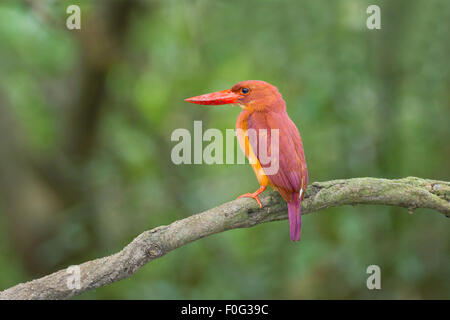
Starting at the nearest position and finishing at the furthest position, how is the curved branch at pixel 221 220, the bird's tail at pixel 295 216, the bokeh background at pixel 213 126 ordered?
the curved branch at pixel 221 220
the bird's tail at pixel 295 216
the bokeh background at pixel 213 126

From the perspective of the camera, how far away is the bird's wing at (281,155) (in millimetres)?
1914

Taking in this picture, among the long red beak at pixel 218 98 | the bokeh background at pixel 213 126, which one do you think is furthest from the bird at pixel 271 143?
the bokeh background at pixel 213 126

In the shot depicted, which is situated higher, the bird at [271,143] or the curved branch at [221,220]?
the bird at [271,143]

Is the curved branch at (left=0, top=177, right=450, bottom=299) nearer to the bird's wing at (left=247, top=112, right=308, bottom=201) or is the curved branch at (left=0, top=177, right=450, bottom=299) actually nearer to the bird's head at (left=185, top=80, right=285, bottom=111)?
the bird's wing at (left=247, top=112, right=308, bottom=201)

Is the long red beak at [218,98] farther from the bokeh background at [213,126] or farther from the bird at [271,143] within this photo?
the bokeh background at [213,126]

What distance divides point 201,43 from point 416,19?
4.90 feet

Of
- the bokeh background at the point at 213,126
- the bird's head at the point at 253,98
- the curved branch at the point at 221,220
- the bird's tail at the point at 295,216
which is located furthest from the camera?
the bokeh background at the point at 213,126

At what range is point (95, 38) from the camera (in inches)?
150

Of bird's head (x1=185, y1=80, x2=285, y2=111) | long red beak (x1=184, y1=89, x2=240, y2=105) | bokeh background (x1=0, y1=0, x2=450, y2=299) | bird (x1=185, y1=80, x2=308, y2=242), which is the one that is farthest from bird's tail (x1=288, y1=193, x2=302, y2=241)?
bokeh background (x1=0, y1=0, x2=450, y2=299)

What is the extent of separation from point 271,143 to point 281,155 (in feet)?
0.19

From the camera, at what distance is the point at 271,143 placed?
2.00m

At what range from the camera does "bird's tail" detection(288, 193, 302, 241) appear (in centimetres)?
191
